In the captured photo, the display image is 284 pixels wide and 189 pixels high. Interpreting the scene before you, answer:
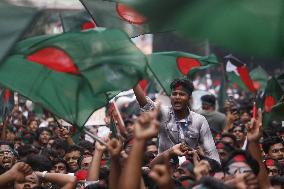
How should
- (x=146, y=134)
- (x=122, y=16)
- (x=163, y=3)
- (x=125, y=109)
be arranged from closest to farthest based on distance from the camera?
(x=146, y=134) → (x=163, y=3) → (x=122, y=16) → (x=125, y=109)

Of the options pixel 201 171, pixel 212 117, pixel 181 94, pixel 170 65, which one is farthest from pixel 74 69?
pixel 212 117

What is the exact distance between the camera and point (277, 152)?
8.84m

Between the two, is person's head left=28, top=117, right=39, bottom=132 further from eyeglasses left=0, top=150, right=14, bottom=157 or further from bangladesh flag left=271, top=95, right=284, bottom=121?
bangladesh flag left=271, top=95, right=284, bottom=121

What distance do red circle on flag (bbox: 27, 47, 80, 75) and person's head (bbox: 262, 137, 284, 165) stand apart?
3434 mm

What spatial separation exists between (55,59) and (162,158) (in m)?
1.30

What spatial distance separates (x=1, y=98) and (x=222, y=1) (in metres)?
6.26

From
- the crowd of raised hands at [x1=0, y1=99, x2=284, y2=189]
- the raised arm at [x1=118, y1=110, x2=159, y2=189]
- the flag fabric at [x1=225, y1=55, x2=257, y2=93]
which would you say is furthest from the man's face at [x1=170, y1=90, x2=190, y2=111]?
the flag fabric at [x1=225, y1=55, x2=257, y2=93]

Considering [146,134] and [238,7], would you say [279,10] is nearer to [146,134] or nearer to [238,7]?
[238,7]

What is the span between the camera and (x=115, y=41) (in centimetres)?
610

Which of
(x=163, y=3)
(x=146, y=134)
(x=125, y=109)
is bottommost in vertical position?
(x=125, y=109)

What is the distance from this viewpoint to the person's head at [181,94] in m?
7.70

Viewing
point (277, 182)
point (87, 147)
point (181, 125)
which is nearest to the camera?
point (277, 182)

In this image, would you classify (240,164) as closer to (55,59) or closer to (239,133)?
(55,59)

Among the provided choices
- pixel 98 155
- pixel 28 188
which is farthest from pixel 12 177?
pixel 98 155
